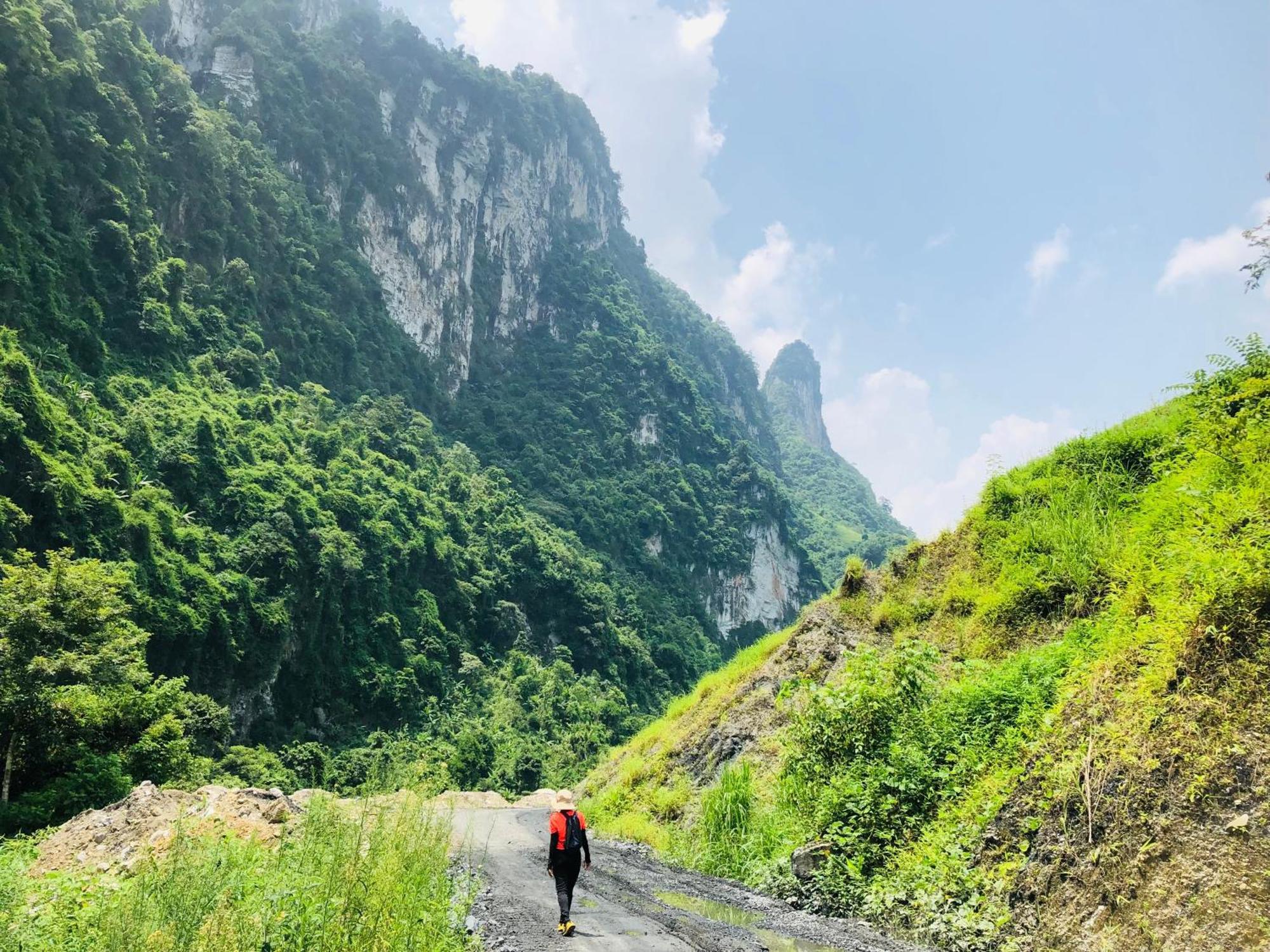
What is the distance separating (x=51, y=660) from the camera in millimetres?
17609

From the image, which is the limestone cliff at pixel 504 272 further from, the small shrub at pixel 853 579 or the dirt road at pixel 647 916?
the dirt road at pixel 647 916

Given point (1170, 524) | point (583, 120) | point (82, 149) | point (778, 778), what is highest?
point (583, 120)

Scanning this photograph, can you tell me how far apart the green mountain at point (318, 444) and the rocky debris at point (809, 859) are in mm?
4659

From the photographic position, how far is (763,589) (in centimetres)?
11569

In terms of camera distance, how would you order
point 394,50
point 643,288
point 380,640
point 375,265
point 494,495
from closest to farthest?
point 380,640
point 494,495
point 375,265
point 394,50
point 643,288

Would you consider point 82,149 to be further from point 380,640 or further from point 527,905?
point 527,905

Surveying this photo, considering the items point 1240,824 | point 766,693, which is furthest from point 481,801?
point 1240,824

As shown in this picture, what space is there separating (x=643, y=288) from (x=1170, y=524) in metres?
170

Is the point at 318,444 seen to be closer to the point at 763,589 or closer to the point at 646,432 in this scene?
the point at 646,432

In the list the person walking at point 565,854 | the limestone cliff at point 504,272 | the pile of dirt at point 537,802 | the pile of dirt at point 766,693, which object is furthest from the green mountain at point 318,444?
the pile of dirt at point 537,802

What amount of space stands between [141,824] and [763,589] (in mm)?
110796

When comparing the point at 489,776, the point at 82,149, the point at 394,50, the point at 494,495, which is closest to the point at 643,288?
the point at 394,50

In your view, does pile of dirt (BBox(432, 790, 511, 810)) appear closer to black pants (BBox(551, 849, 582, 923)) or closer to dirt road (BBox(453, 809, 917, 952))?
dirt road (BBox(453, 809, 917, 952))

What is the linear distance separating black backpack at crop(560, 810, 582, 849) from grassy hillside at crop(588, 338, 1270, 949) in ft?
8.74
